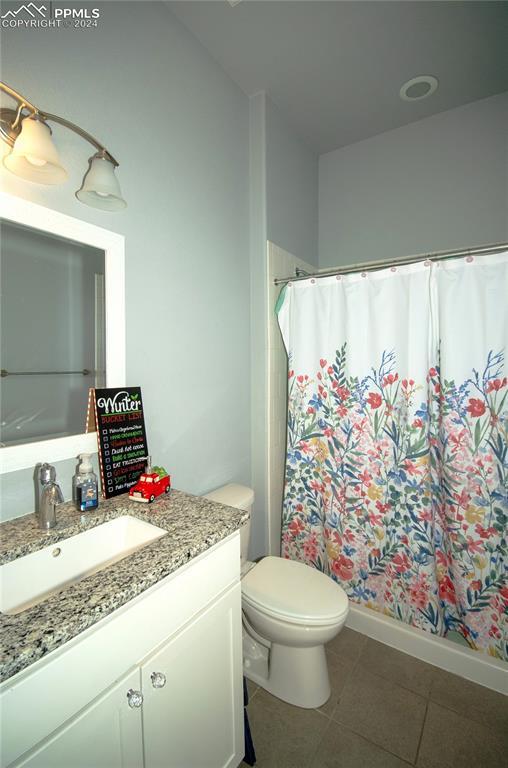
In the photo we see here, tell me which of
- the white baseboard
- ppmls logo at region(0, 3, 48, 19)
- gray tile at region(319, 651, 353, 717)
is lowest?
gray tile at region(319, 651, 353, 717)

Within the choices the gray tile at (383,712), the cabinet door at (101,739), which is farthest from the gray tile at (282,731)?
the cabinet door at (101,739)

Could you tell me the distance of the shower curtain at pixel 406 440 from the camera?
1.41m

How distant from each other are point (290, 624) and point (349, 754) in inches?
17.8

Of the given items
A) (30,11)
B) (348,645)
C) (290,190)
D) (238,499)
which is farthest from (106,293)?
(348,645)

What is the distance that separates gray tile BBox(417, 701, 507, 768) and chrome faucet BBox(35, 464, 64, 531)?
1.44 meters

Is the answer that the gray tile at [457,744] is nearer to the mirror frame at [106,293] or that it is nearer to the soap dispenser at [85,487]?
the soap dispenser at [85,487]

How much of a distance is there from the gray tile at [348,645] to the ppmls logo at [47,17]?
251 cm

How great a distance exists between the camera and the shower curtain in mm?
1413

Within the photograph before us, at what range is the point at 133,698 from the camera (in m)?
0.72

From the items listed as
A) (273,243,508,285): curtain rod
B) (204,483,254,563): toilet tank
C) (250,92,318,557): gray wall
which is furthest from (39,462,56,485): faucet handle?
(273,243,508,285): curtain rod

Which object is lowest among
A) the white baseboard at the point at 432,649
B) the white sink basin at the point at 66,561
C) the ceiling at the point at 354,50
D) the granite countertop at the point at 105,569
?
the white baseboard at the point at 432,649

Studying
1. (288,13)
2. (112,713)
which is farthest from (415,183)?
(112,713)

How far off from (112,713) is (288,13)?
2336 mm

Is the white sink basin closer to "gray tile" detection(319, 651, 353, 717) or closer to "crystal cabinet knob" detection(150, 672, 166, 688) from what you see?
"crystal cabinet knob" detection(150, 672, 166, 688)
